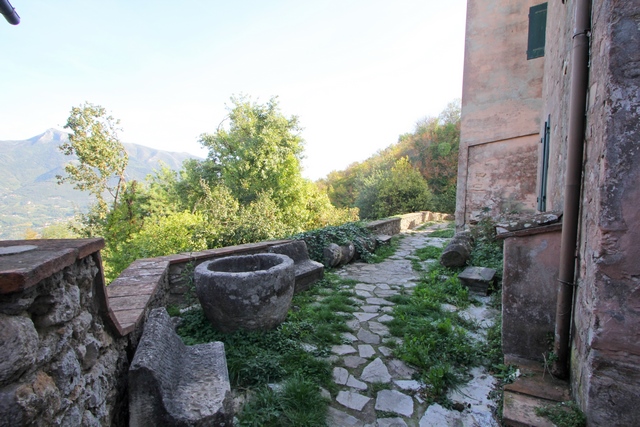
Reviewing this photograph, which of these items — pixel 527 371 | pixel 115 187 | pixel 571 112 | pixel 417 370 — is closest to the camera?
pixel 571 112

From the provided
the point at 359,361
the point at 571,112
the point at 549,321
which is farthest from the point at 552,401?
the point at 571,112

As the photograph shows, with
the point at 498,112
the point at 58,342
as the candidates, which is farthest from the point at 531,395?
the point at 498,112

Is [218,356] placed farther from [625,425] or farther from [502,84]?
[502,84]

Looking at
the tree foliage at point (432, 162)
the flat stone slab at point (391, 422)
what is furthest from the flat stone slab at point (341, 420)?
the tree foliage at point (432, 162)

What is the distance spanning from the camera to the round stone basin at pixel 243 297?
3018mm

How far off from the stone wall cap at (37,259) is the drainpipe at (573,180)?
2.93m

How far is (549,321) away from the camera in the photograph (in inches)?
97.8

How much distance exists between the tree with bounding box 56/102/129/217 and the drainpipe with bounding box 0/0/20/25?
1250cm

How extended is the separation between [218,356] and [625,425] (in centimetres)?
246

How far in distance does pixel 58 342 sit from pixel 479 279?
4.51 metres

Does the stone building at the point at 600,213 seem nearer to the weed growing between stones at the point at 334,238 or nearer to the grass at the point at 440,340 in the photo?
the grass at the point at 440,340

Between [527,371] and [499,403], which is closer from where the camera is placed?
[499,403]

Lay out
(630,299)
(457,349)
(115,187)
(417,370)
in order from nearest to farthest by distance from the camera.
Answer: (630,299)
(417,370)
(457,349)
(115,187)

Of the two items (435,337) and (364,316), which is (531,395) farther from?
(364,316)
